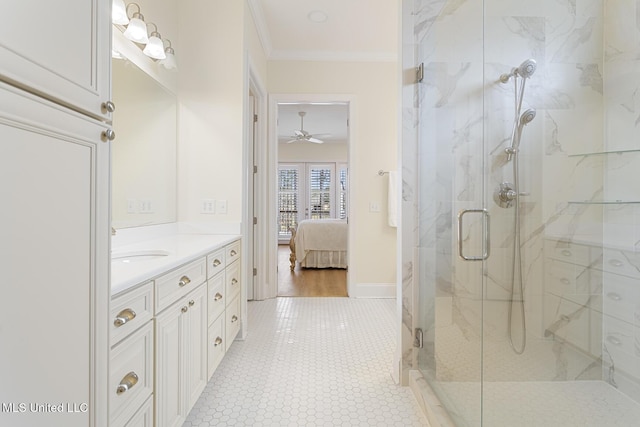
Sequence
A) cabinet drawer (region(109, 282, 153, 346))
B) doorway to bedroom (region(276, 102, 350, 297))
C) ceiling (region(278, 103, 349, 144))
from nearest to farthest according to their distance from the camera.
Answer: cabinet drawer (region(109, 282, 153, 346)), doorway to bedroom (region(276, 102, 350, 297)), ceiling (region(278, 103, 349, 144))

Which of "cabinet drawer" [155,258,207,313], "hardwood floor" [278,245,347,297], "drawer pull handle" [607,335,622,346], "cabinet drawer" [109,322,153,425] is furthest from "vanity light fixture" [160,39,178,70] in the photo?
"drawer pull handle" [607,335,622,346]

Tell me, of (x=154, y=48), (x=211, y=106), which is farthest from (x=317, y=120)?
(x=154, y=48)

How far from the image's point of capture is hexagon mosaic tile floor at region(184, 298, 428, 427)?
163cm

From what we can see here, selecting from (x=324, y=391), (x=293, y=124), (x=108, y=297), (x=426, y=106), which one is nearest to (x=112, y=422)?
(x=108, y=297)

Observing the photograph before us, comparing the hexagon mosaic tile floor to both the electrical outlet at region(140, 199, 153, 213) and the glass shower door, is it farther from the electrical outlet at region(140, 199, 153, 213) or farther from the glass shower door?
the electrical outlet at region(140, 199, 153, 213)

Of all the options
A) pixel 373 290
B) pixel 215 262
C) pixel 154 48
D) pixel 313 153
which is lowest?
pixel 373 290

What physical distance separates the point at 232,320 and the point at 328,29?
2.84 m

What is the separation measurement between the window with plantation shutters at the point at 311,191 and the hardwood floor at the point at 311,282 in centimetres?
341

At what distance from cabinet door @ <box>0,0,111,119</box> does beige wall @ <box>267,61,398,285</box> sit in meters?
3.01

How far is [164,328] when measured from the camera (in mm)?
1241

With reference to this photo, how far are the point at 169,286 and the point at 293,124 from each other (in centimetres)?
606

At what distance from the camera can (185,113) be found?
2502mm

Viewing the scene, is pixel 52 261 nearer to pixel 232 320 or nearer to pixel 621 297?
pixel 232 320

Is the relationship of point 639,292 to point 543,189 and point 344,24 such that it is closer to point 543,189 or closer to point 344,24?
point 543,189
